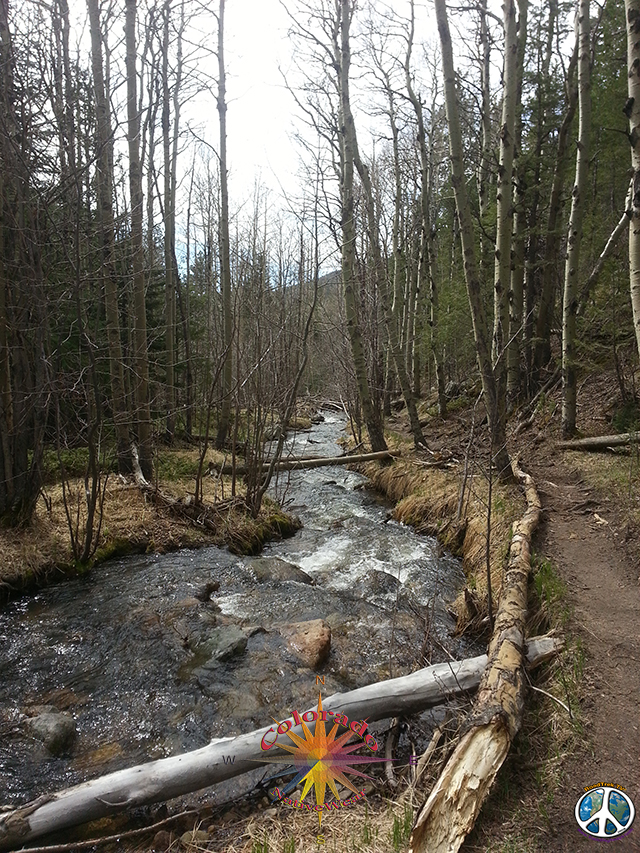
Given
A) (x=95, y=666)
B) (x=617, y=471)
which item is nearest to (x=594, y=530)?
(x=617, y=471)

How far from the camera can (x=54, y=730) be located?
130 inches

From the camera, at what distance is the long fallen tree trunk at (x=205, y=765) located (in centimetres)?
235

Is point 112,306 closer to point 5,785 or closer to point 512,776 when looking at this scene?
point 5,785

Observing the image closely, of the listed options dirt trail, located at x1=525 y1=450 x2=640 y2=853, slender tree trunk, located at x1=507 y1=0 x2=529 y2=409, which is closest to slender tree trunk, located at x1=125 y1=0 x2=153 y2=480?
dirt trail, located at x1=525 y1=450 x2=640 y2=853

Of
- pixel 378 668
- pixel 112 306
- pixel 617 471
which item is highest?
pixel 112 306

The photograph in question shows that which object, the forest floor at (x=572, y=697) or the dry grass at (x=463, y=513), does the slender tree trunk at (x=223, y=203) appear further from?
the forest floor at (x=572, y=697)

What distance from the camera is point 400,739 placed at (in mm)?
3189

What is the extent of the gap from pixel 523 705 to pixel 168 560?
4993mm

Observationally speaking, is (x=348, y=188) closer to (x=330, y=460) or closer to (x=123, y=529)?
(x=330, y=460)

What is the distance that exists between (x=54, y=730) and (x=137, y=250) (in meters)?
6.22

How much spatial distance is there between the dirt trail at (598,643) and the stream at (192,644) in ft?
3.19

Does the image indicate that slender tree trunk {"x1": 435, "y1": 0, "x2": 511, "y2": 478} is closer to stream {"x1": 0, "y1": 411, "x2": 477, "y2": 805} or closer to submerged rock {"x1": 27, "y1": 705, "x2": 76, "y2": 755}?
stream {"x1": 0, "y1": 411, "x2": 477, "y2": 805}

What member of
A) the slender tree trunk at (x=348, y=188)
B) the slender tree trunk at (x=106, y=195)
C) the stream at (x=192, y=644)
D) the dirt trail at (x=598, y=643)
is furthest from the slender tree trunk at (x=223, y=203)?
the dirt trail at (x=598, y=643)

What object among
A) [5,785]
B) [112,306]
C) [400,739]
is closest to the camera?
[5,785]
